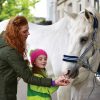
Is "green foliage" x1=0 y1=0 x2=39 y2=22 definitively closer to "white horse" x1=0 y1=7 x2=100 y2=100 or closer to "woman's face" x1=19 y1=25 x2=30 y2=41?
"white horse" x1=0 y1=7 x2=100 y2=100

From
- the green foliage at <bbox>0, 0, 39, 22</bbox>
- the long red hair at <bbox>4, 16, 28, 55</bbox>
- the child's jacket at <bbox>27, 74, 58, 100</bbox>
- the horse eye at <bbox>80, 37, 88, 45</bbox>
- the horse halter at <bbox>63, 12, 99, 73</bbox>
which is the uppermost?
the long red hair at <bbox>4, 16, 28, 55</bbox>

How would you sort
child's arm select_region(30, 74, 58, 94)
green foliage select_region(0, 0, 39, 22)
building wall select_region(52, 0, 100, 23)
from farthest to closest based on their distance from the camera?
green foliage select_region(0, 0, 39, 22) < building wall select_region(52, 0, 100, 23) < child's arm select_region(30, 74, 58, 94)

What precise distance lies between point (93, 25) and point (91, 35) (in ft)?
0.46

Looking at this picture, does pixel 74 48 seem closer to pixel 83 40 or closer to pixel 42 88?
pixel 83 40

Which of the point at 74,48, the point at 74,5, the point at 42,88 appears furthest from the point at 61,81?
the point at 74,5

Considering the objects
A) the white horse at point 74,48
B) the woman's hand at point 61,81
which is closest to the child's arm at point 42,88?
the woman's hand at point 61,81

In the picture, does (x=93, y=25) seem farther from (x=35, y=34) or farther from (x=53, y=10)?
(x=53, y=10)

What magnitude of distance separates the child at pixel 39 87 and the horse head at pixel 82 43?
90cm

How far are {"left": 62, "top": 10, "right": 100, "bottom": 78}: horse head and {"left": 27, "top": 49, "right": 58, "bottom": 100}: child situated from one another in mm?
900

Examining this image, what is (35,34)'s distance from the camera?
24.5 feet

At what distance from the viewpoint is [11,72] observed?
375 cm

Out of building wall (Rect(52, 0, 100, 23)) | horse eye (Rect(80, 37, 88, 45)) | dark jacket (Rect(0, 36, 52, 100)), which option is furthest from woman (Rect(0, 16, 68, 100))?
building wall (Rect(52, 0, 100, 23))

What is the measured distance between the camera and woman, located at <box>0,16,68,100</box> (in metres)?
3.68

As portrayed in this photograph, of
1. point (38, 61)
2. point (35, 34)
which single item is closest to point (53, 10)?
point (35, 34)
